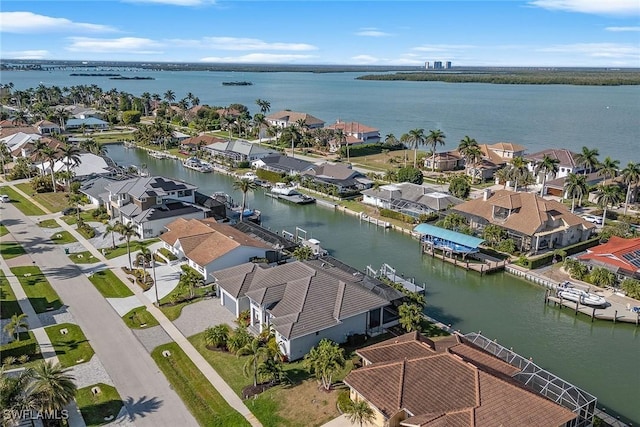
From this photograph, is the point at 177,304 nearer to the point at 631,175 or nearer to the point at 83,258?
the point at 83,258

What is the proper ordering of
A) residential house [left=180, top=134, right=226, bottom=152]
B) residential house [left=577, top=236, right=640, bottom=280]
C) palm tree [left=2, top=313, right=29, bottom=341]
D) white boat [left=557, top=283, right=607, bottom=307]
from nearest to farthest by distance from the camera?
1. palm tree [left=2, top=313, right=29, bottom=341]
2. white boat [left=557, top=283, right=607, bottom=307]
3. residential house [left=577, top=236, right=640, bottom=280]
4. residential house [left=180, top=134, right=226, bottom=152]

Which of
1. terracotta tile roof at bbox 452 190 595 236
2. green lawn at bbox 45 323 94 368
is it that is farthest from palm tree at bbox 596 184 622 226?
green lawn at bbox 45 323 94 368

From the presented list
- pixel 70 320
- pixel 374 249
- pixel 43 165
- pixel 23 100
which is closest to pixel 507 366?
pixel 374 249

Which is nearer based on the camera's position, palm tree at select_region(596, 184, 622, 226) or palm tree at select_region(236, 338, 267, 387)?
palm tree at select_region(236, 338, 267, 387)

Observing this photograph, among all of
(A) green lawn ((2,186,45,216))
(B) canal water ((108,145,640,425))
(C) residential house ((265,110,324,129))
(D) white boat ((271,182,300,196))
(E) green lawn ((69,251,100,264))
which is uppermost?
(C) residential house ((265,110,324,129))

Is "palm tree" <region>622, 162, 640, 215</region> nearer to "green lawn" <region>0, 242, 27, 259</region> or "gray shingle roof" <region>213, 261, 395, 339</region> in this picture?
"gray shingle roof" <region>213, 261, 395, 339</region>

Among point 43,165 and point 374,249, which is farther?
point 43,165

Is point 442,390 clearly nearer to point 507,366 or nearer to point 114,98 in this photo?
point 507,366

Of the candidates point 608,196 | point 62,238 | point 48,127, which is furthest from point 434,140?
point 48,127
